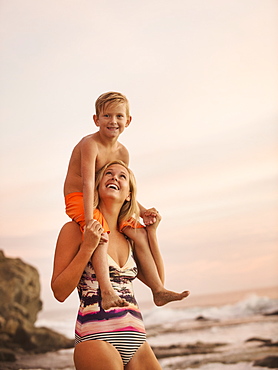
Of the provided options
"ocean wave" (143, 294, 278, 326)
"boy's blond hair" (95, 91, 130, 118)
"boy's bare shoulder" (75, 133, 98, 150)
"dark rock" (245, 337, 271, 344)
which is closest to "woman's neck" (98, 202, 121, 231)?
"boy's bare shoulder" (75, 133, 98, 150)

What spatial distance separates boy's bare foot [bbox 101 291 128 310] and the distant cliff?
3.89m

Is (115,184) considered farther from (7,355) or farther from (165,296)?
(7,355)

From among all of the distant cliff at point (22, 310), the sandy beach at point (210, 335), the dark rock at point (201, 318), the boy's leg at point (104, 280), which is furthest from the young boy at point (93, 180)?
the dark rock at point (201, 318)

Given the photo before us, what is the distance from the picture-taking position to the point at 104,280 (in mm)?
1738

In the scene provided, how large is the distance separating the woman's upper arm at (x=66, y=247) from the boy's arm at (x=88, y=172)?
9cm

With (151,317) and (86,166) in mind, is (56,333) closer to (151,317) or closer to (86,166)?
(151,317)

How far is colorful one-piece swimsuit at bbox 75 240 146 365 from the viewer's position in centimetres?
173

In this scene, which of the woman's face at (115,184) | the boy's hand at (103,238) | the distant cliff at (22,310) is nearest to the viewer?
the boy's hand at (103,238)

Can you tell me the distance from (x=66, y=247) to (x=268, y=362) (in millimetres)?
4006

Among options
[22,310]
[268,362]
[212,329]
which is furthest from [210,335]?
[22,310]

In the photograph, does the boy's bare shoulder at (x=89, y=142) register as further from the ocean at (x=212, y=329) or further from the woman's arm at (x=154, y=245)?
the ocean at (x=212, y=329)

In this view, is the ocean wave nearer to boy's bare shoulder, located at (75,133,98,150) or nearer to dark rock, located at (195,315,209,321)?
dark rock, located at (195,315,209,321)

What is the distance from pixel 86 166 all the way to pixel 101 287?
0.41 metres

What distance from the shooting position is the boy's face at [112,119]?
194 cm
